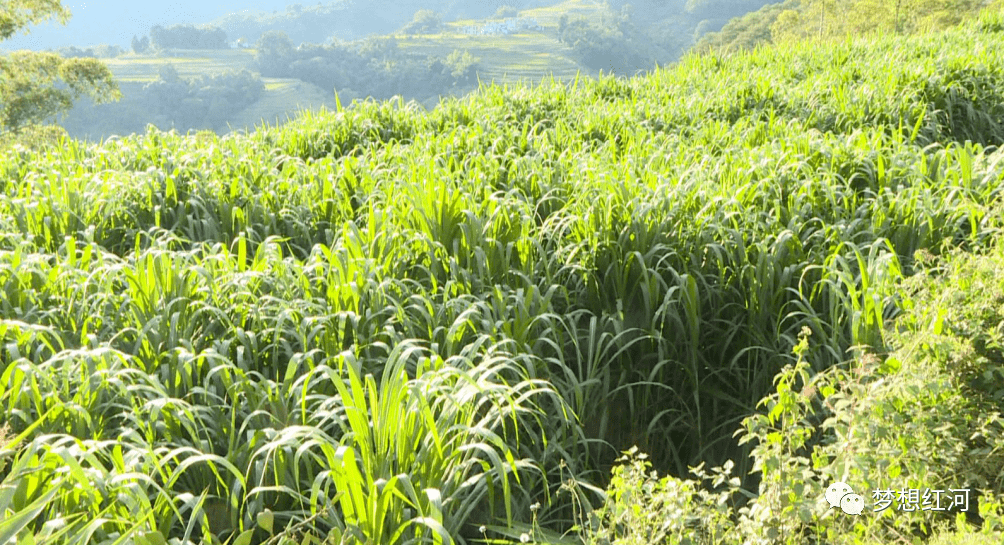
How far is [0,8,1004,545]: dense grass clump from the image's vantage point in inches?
71.6

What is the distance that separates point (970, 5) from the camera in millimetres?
20969

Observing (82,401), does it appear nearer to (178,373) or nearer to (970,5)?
(178,373)

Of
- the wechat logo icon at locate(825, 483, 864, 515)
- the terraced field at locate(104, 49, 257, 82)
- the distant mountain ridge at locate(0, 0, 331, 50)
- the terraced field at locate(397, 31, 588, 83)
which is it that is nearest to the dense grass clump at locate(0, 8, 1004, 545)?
the wechat logo icon at locate(825, 483, 864, 515)

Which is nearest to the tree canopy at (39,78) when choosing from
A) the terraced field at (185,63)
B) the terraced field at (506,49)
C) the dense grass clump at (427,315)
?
the dense grass clump at (427,315)

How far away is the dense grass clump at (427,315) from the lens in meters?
1.82

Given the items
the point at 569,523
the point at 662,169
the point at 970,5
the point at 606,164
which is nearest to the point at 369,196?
the point at 606,164

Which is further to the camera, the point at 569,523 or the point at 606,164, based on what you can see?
the point at 606,164

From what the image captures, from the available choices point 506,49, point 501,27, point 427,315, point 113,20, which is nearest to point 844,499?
point 427,315

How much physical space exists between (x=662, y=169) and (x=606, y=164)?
27 cm

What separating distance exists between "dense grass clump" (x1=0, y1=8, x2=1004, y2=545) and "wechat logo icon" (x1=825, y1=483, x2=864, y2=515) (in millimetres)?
134

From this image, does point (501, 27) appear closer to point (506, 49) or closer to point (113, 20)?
point (506, 49)

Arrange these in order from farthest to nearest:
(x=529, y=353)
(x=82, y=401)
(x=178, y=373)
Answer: (x=529, y=353), (x=178, y=373), (x=82, y=401)

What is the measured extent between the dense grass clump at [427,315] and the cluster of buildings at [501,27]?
8315cm

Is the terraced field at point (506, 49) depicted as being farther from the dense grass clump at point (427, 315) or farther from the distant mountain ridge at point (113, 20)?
the dense grass clump at point (427, 315)
